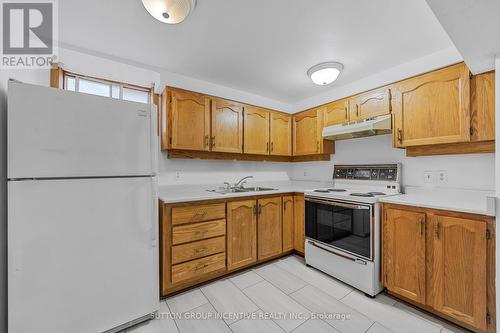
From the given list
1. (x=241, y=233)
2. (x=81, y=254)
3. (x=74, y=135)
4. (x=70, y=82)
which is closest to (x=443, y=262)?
(x=241, y=233)

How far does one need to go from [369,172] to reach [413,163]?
424 mm

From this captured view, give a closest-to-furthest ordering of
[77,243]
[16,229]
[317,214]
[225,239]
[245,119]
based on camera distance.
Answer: [16,229] < [77,243] < [225,239] < [317,214] < [245,119]

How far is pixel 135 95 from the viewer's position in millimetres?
2465

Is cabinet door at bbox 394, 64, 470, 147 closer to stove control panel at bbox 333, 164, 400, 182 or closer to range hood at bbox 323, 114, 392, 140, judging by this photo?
range hood at bbox 323, 114, 392, 140

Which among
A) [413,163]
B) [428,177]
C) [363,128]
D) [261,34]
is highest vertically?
[261,34]

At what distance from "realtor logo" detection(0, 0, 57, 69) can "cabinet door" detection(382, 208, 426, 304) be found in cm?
301

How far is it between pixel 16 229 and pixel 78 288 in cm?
49

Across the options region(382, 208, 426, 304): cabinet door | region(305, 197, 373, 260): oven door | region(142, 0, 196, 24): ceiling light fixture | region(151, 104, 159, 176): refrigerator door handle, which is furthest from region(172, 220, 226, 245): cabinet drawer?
region(142, 0, 196, 24): ceiling light fixture

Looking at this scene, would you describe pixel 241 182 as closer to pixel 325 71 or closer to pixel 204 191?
pixel 204 191

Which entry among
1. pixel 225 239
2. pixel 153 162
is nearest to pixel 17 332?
pixel 153 162

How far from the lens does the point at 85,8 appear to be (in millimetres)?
1453

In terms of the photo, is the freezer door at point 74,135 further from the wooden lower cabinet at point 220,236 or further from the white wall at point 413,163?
the white wall at point 413,163

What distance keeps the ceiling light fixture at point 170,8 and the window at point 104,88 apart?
49.8 inches

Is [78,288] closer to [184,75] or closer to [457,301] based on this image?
[184,75]
